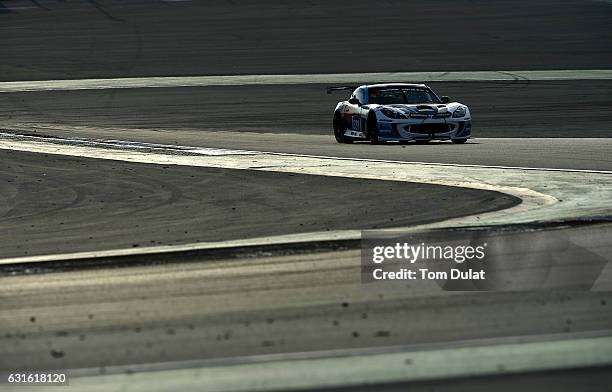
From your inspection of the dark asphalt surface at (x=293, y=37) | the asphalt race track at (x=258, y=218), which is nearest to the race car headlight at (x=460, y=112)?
the asphalt race track at (x=258, y=218)

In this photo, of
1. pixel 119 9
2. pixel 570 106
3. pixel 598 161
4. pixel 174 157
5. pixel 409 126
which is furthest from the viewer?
pixel 119 9

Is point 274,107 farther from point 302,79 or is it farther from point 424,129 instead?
point 424,129

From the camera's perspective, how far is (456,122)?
72.0ft

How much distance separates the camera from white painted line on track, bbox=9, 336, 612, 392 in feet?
17.7

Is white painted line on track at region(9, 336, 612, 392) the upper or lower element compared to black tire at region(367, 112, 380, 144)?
upper

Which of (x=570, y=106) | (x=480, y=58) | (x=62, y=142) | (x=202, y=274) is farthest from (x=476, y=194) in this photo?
(x=480, y=58)

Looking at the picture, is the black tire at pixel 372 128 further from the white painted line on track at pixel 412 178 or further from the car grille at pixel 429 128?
the white painted line on track at pixel 412 178

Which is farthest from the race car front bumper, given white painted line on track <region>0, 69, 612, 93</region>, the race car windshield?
white painted line on track <region>0, 69, 612, 93</region>

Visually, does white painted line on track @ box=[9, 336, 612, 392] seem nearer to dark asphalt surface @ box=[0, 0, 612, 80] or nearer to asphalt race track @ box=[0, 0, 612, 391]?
asphalt race track @ box=[0, 0, 612, 391]

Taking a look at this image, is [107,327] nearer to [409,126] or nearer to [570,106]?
[409,126]

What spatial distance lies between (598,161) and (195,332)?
10.8 metres

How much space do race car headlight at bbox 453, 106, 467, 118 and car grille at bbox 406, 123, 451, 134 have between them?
0.27 meters

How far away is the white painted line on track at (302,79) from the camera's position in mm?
35719

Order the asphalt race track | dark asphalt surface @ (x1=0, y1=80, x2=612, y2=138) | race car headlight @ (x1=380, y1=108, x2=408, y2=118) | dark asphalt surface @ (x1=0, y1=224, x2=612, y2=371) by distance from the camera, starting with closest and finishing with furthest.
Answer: dark asphalt surface @ (x1=0, y1=224, x2=612, y2=371)
the asphalt race track
race car headlight @ (x1=380, y1=108, x2=408, y2=118)
dark asphalt surface @ (x1=0, y1=80, x2=612, y2=138)
